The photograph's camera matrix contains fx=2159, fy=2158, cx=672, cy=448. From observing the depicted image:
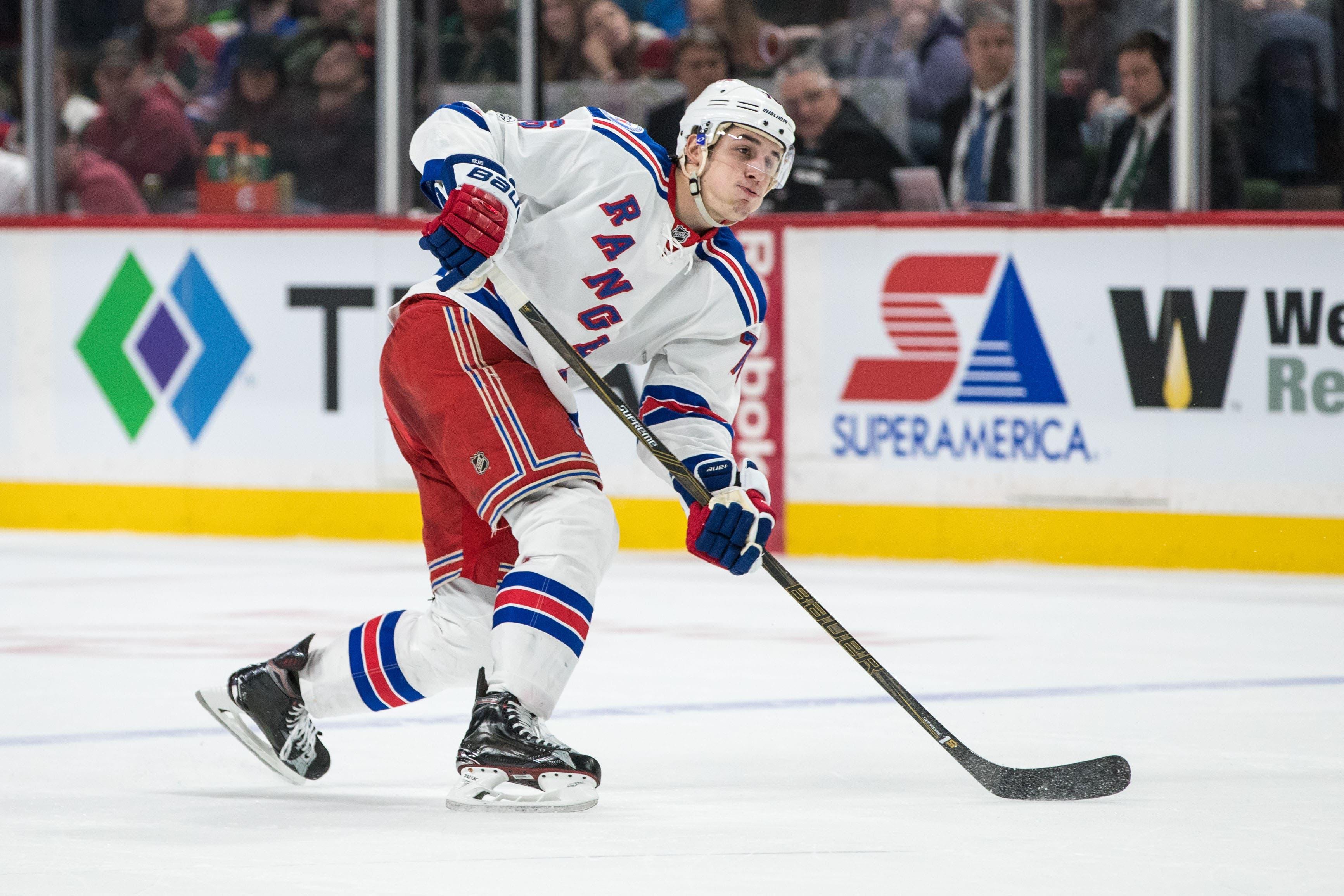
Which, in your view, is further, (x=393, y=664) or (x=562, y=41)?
(x=562, y=41)

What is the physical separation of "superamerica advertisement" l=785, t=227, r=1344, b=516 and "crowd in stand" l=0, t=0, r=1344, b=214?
0.25 metres

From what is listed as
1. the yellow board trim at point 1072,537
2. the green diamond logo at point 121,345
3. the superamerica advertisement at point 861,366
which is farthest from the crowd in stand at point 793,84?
the yellow board trim at point 1072,537

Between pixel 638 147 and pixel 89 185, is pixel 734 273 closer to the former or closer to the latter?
pixel 638 147

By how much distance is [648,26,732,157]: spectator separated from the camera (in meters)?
6.41

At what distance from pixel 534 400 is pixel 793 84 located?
3.51m

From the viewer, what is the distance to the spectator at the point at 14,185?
7.06m

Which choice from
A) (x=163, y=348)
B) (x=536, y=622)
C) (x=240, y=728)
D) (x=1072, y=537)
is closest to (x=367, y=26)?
(x=163, y=348)

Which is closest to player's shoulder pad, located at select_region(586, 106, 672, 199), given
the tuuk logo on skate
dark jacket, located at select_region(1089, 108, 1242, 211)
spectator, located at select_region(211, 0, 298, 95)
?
dark jacket, located at select_region(1089, 108, 1242, 211)

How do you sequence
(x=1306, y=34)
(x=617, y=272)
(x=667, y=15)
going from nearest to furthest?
1. (x=617, y=272)
2. (x=1306, y=34)
3. (x=667, y=15)

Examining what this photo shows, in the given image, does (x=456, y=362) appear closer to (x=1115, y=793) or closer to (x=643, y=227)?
(x=643, y=227)

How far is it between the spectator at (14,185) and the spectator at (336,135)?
897mm

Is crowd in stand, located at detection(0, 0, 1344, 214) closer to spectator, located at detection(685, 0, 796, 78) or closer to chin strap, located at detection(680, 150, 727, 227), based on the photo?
spectator, located at detection(685, 0, 796, 78)

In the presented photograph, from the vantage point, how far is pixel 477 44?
21.8 feet

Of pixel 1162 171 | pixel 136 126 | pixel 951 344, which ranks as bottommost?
pixel 951 344
